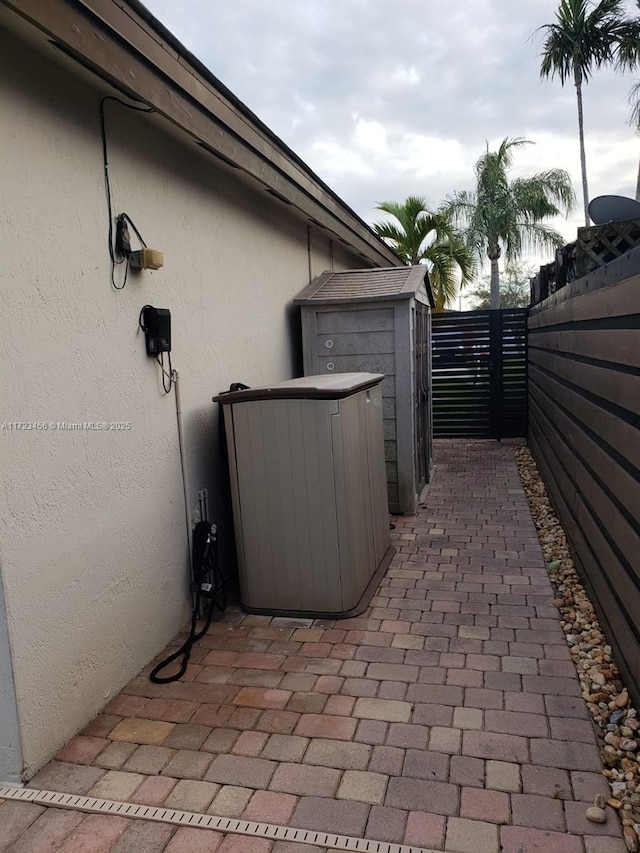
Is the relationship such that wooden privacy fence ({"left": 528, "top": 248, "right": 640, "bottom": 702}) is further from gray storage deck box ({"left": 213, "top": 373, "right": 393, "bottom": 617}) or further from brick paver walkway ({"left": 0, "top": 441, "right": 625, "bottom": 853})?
gray storage deck box ({"left": 213, "top": 373, "right": 393, "bottom": 617})

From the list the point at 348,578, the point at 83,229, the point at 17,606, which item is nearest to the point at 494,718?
the point at 348,578

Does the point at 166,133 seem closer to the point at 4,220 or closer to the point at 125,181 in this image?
the point at 125,181

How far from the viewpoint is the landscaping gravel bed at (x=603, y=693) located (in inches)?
75.8

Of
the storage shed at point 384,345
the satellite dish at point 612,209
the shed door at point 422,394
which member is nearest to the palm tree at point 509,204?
the shed door at point 422,394

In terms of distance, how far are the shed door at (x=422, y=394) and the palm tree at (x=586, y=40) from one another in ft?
43.3

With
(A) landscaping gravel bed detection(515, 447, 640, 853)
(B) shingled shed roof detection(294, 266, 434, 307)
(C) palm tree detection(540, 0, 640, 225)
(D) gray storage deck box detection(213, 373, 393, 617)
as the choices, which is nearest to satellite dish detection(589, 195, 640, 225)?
(B) shingled shed roof detection(294, 266, 434, 307)

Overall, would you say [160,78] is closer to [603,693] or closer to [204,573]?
[204,573]

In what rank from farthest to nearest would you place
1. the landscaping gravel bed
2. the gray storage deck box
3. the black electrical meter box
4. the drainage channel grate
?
the gray storage deck box, the black electrical meter box, the landscaping gravel bed, the drainage channel grate

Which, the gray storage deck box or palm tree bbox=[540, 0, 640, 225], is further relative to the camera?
palm tree bbox=[540, 0, 640, 225]

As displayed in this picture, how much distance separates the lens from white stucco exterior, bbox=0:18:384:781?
2174 mm

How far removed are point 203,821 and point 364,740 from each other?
2.19 feet

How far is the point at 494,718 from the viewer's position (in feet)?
7.97

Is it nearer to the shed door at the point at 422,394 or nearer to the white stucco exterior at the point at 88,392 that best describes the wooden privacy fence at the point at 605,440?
the shed door at the point at 422,394

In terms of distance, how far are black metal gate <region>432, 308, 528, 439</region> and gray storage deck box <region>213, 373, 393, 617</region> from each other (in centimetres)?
601
